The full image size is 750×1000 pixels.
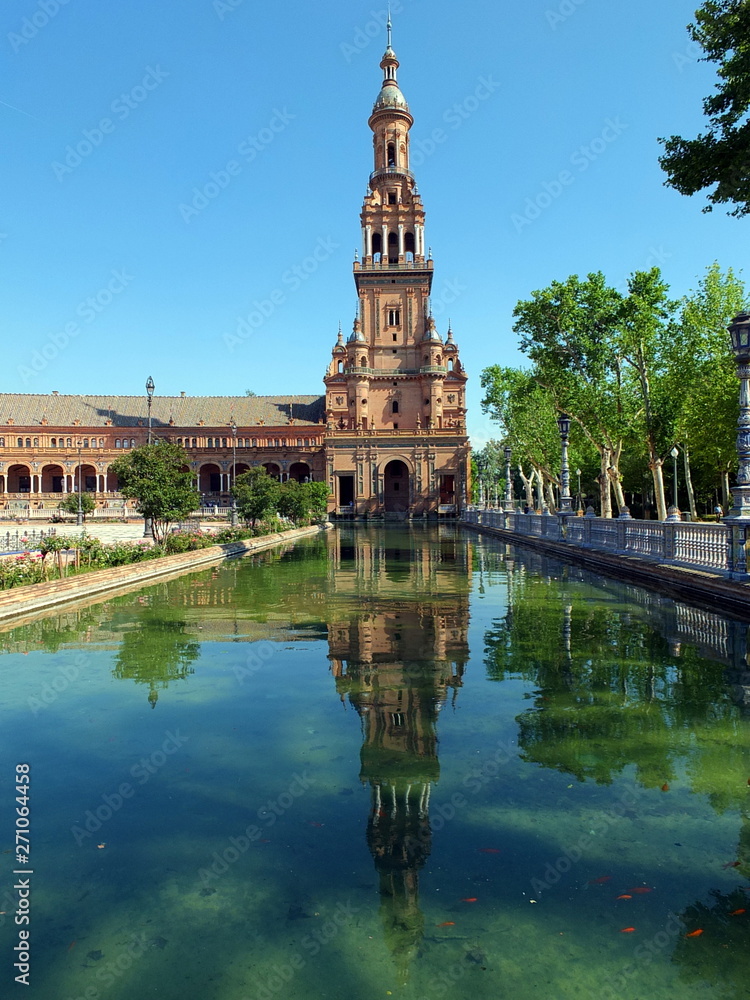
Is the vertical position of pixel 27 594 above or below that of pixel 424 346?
below

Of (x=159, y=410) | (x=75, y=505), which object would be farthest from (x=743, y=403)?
(x=159, y=410)

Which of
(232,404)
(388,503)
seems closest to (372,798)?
(388,503)

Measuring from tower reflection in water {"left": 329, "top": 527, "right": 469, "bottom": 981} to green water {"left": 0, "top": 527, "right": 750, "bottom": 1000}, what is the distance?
3cm

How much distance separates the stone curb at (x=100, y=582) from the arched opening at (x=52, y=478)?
67.3 metres

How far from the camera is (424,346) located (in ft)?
236

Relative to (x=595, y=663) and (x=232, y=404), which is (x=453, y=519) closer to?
(x=232, y=404)

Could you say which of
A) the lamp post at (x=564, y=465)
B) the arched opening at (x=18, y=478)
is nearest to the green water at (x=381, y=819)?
the lamp post at (x=564, y=465)

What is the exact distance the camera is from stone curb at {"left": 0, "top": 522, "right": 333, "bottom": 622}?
1159 centimetres

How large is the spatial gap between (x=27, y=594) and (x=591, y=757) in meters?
10.6

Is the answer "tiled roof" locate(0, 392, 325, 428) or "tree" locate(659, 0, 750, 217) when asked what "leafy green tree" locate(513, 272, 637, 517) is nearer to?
"tree" locate(659, 0, 750, 217)

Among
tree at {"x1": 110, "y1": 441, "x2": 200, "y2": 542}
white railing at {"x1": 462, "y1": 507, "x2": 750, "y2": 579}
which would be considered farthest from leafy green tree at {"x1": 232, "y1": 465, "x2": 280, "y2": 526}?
white railing at {"x1": 462, "y1": 507, "x2": 750, "y2": 579}

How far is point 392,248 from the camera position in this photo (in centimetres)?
7575

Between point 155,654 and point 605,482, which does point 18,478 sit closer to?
point 605,482

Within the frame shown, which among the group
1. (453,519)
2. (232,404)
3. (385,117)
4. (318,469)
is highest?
(385,117)
